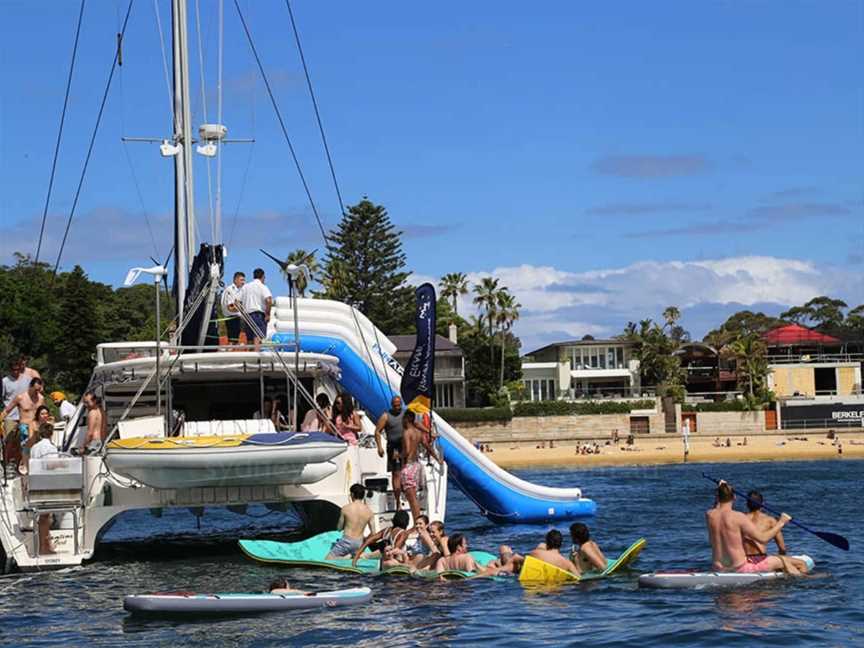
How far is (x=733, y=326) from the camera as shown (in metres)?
148

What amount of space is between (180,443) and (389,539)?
3307 mm

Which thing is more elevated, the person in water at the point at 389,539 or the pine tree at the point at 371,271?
the pine tree at the point at 371,271

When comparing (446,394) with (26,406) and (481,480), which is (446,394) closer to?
(481,480)

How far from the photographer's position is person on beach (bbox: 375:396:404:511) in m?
20.5

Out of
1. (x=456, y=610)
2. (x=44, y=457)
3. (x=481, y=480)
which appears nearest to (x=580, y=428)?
(x=481, y=480)

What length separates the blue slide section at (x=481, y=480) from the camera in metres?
24.7

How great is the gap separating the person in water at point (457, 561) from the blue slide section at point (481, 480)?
667cm

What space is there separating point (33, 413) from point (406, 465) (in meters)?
5.77

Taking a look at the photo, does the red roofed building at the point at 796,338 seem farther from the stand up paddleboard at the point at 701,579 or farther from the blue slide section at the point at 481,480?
the stand up paddleboard at the point at 701,579

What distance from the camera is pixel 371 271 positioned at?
88.9 meters

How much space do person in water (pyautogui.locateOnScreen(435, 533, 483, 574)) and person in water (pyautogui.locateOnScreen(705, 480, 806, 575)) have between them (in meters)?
3.31

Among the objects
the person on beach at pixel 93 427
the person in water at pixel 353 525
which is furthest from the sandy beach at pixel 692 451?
the person in water at pixel 353 525

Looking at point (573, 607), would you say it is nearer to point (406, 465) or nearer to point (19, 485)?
point (406, 465)

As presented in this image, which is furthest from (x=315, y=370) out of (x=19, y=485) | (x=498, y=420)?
(x=498, y=420)
